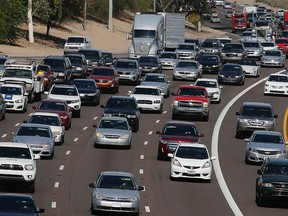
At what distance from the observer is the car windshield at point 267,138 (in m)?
47.6

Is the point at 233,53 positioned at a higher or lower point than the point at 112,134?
lower

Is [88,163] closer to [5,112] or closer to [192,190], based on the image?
[192,190]

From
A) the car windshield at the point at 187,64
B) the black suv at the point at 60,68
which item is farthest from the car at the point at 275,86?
the black suv at the point at 60,68

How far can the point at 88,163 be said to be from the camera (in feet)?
150

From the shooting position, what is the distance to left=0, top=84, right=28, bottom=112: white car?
58.8 meters

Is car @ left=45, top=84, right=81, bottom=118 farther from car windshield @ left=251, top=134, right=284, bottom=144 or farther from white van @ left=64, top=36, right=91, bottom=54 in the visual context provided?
white van @ left=64, top=36, right=91, bottom=54

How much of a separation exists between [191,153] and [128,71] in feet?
110

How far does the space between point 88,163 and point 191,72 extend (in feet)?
109

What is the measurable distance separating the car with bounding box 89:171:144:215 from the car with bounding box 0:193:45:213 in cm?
500

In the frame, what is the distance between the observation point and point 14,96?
59062mm

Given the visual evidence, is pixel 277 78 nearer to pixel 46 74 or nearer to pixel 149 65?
pixel 149 65

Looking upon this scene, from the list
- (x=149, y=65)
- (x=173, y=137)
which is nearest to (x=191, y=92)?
(x=173, y=137)

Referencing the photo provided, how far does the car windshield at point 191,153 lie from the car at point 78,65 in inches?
1316

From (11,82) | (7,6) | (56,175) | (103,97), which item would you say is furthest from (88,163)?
(7,6)
